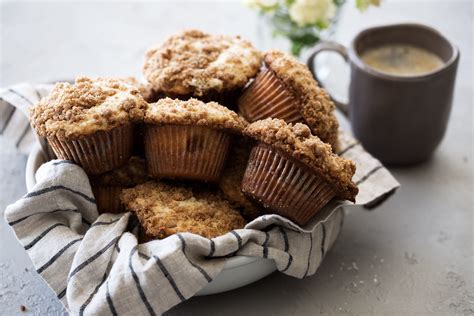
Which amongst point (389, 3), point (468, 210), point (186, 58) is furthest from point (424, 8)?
point (186, 58)

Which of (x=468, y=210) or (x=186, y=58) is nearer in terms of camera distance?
A: (x=186, y=58)

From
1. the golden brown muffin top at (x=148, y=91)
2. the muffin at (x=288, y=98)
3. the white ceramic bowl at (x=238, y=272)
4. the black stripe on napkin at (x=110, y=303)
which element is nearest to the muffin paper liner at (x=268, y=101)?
the muffin at (x=288, y=98)

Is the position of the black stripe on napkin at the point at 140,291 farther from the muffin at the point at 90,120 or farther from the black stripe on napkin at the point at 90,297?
the muffin at the point at 90,120

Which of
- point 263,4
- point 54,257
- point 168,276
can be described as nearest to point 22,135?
point 54,257

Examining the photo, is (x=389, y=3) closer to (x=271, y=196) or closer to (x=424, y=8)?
(x=424, y=8)

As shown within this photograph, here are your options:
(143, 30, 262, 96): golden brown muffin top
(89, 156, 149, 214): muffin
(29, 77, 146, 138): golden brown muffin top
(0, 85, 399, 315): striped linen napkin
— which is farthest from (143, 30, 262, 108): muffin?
(0, 85, 399, 315): striped linen napkin

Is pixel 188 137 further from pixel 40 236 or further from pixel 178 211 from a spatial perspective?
pixel 40 236
